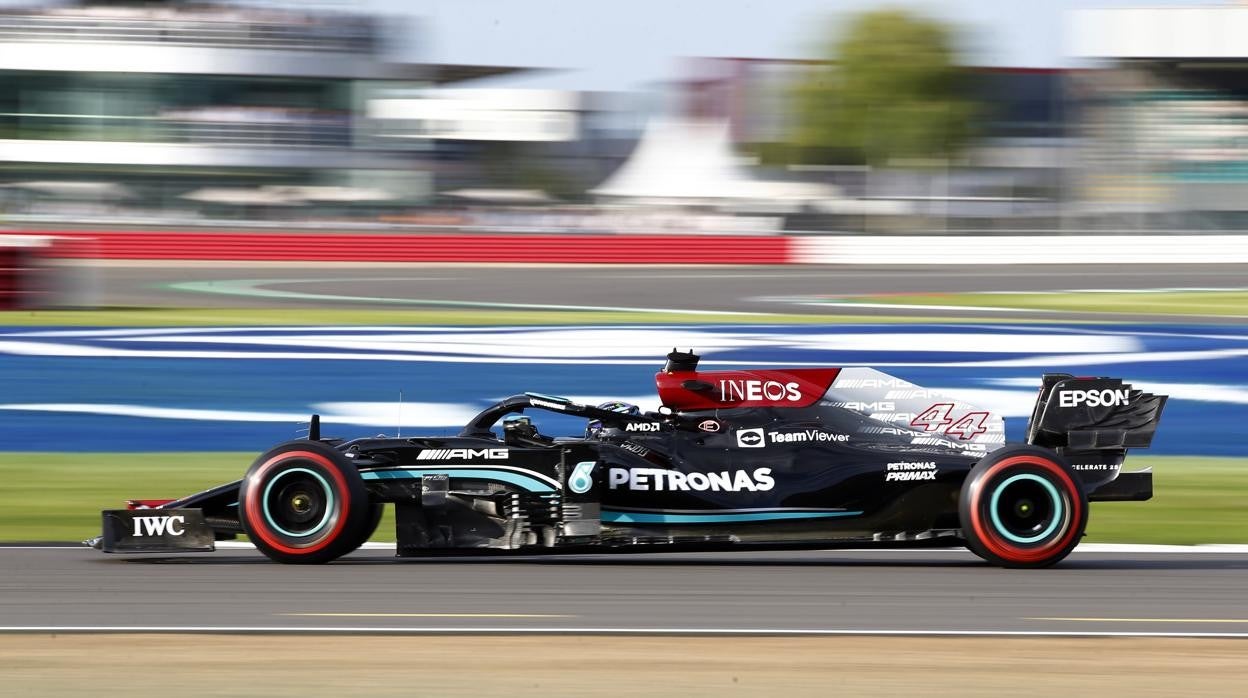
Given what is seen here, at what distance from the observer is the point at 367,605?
6328 mm

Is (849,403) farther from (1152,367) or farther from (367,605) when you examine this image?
(1152,367)

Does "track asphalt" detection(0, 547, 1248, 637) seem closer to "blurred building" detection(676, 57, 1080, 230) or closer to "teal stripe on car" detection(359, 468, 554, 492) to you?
"teal stripe on car" detection(359, 468, 554, 492)

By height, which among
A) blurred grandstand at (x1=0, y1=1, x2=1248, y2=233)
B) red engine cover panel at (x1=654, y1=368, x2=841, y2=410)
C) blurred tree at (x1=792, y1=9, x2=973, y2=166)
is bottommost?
red engine cover panel at (x1=654, y1=368, x2=841, y2=410)

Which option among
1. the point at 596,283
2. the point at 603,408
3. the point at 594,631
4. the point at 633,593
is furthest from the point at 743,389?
the point at 596,283

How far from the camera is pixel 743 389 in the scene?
759 cm

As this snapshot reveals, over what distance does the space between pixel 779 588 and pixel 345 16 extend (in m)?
35.5

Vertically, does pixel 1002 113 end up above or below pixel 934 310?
above

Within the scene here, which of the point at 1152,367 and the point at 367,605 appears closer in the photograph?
the point at 367,605

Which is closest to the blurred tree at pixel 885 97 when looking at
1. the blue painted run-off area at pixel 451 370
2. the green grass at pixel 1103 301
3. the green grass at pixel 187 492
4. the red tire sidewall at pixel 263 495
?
the green grass at pixel 1103 301

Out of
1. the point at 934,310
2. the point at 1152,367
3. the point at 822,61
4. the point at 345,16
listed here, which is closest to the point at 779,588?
the point at 1152,367

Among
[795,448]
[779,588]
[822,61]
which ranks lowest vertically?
[779,588]

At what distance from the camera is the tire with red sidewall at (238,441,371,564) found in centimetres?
715

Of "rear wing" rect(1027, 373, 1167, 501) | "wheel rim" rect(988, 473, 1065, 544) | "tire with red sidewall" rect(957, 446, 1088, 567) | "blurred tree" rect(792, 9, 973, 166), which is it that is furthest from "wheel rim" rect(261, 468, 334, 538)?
"blurred tree" rect(792, 9, 973, 166)

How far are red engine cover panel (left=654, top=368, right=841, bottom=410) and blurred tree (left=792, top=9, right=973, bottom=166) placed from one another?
60.3 metres
